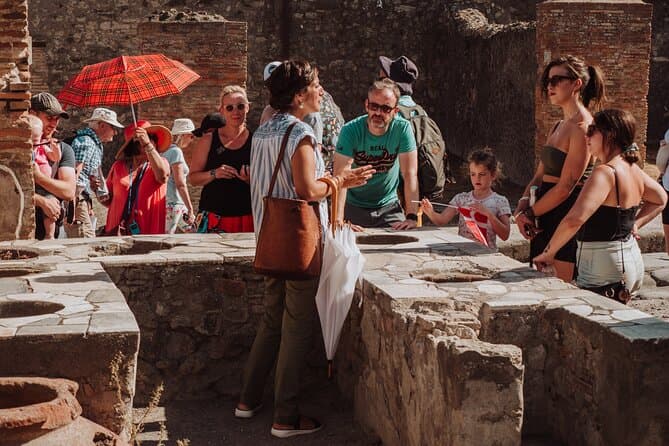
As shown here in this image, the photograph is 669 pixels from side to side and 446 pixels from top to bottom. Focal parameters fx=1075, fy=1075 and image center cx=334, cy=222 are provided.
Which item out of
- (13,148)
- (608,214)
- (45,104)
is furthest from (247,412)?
(45,104)

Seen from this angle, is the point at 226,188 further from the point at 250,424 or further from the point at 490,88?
the point at 490,88

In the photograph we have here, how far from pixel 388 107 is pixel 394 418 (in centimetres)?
211

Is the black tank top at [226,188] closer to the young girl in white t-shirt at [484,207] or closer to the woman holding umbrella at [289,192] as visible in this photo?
the young girl in white t-shirt at [484,207]

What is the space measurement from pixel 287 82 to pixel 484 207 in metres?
1.86

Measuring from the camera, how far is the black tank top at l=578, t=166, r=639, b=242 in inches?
199

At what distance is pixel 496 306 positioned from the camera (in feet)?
15.0

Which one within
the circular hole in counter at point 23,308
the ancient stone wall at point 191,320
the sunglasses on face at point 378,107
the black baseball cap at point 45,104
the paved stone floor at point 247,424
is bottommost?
the paved stone floor at point 247,424

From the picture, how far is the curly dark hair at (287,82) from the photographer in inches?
195

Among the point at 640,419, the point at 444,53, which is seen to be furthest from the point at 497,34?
the point at 640,419

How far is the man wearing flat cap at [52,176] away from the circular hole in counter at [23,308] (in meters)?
2.43

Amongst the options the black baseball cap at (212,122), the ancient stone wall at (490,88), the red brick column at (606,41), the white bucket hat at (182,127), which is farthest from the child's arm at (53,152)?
the ancient stone wall at (490,88)

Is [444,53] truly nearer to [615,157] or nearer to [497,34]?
[497,34]

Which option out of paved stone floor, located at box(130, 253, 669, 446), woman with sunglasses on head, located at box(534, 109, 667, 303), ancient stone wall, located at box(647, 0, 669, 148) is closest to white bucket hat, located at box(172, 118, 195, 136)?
paved stone floor, located at box(130, 253, 669, 446)

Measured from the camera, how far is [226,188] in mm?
6629
